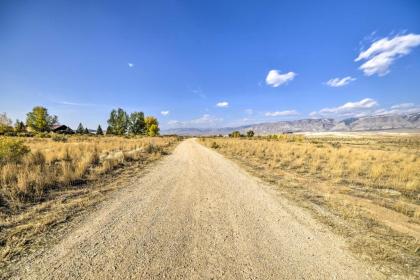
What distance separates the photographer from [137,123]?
70.8 metres

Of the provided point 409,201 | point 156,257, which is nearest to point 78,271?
point 156,257

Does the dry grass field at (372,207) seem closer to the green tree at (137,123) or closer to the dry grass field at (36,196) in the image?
the dry grass field at (36,196)

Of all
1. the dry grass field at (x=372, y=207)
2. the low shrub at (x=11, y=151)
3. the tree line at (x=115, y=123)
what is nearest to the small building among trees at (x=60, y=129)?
the tree line at (x=115, y=123)

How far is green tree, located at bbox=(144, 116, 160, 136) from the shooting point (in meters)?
70.2

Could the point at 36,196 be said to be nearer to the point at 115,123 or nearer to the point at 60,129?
the point at 115,123

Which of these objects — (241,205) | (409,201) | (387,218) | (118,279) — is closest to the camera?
(118,279)

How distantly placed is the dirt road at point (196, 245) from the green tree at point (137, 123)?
69455 millimetres

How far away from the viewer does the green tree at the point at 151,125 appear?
70.2 metres

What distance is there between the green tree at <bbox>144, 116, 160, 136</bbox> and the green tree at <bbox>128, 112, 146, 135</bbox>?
1479 mm

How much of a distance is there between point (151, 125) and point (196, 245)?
2837 inches

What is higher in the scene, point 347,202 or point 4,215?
point 4,215

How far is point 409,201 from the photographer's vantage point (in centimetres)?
626

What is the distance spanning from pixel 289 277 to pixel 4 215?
225 inches

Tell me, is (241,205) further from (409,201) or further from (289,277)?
(409,201)
